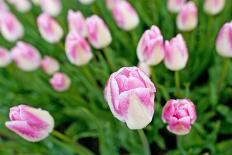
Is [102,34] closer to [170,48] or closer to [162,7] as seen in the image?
[170,48]

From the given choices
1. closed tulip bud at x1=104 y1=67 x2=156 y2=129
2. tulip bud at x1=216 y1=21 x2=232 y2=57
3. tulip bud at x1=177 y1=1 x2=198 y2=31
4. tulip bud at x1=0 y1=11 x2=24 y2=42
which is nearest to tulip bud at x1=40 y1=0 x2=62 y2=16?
tulip bud at x1=0 y1=11 x2=24 y2=42

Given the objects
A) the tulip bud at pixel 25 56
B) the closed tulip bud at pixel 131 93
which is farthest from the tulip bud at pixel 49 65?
the closed tulip bud at pixel 131 93

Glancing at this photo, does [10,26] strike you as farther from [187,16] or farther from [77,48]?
[187,16]

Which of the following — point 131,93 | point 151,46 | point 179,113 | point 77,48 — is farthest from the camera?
point 77,48

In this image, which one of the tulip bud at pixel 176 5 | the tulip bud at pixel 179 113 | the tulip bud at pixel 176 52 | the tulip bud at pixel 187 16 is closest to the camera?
the tulip bud at pixel 179 113

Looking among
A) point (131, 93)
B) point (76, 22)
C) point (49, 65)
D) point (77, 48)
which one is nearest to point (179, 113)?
point (131, 93)

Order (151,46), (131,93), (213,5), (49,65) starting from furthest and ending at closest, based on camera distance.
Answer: (49,65) → (213,5) → (151,46) → (131,93)

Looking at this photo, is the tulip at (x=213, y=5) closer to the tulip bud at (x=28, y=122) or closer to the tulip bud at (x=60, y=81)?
the tulip bud at (x=60, y=81)
